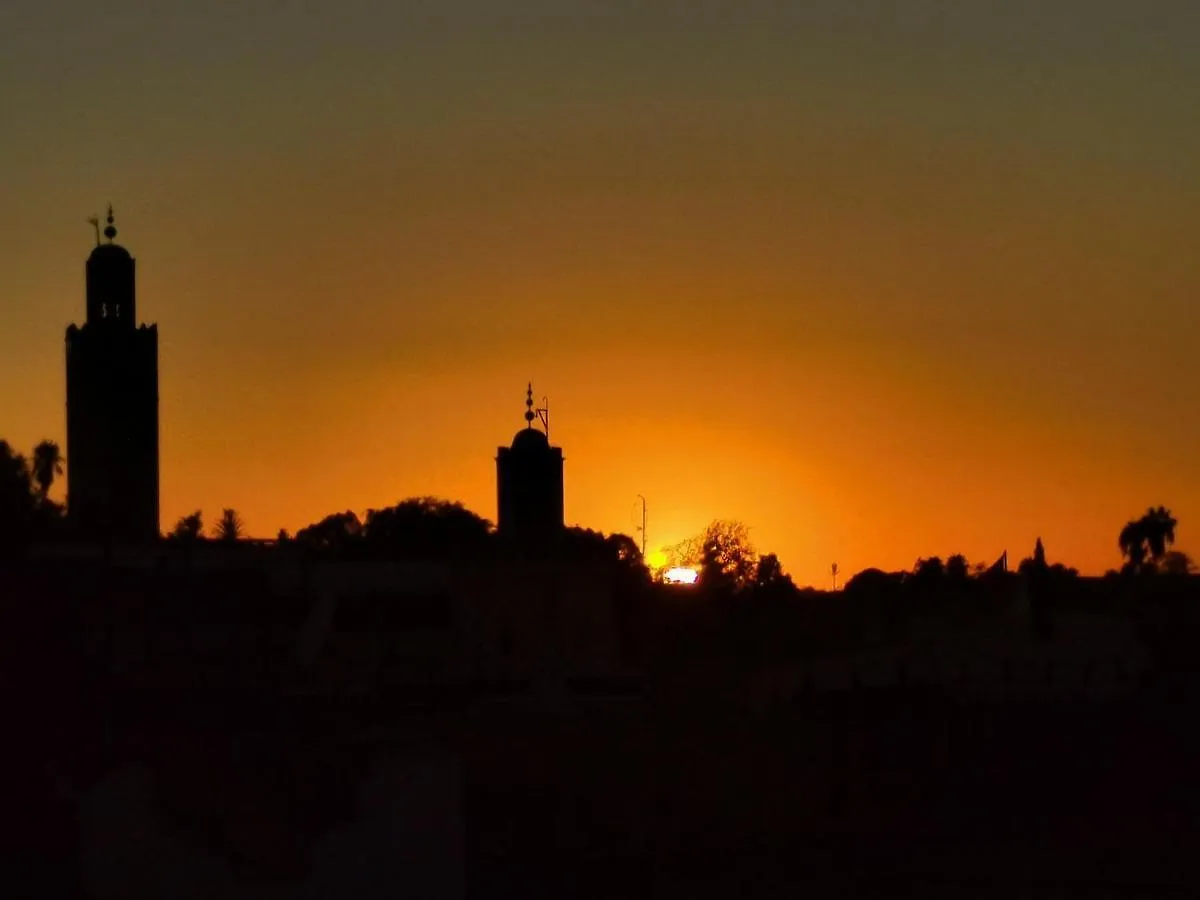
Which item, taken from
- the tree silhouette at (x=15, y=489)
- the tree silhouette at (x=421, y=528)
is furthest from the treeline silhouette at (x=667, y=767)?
the tree silhouette at (x=421, y=528)

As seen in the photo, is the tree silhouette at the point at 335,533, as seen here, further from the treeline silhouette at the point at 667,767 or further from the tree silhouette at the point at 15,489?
the treeline silhouette at the point at 667,767

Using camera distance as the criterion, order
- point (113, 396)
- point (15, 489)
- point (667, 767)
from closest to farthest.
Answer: point (667, 767) → point (15, 489) → point (113, 396)

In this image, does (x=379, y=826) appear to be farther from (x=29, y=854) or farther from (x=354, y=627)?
(x=354, y=627)

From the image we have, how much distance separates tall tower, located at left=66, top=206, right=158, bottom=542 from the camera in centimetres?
8656

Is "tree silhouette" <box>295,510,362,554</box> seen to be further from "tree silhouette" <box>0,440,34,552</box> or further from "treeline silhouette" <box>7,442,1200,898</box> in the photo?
"treeline silhouette" <box>7,442,1200,898</box>

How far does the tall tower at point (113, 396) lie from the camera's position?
284ft

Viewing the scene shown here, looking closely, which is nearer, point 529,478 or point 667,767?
point 667,767

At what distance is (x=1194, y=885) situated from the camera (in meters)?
20.2

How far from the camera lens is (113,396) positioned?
87.6m

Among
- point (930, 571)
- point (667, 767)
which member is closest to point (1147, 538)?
point (930, 571)

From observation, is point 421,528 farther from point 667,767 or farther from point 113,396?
point 667,767

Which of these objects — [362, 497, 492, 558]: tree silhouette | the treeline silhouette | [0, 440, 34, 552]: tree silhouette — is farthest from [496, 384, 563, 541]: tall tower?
the treeline silhouette

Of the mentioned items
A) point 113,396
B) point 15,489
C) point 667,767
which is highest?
point 113,396

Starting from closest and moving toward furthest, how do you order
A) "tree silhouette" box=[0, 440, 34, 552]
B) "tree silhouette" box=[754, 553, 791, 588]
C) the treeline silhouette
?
the treeline silhouette, "tree silhouette" box=[0, 440, 34, 552], "tree silhouette" box=[754, 553, 791, 588]
